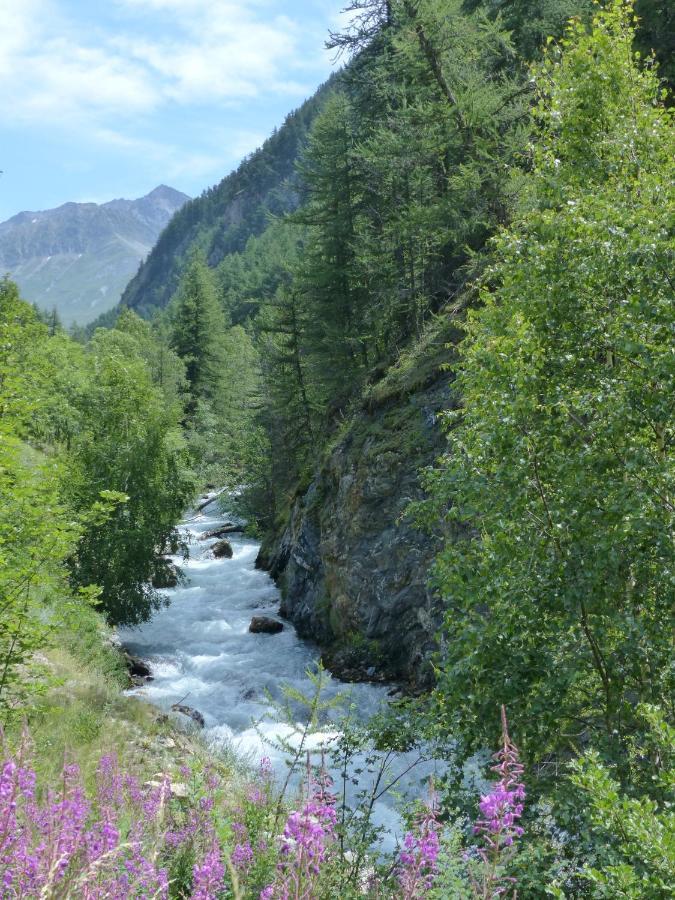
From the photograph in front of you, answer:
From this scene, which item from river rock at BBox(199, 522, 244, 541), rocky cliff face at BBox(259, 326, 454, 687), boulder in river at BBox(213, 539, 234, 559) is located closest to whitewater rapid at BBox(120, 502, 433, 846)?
rocky cliff face at BBox(259, 326, 454, 687)

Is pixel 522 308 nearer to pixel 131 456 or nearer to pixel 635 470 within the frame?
pixel 635 470

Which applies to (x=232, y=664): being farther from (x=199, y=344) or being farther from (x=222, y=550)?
(x=199, y=344)

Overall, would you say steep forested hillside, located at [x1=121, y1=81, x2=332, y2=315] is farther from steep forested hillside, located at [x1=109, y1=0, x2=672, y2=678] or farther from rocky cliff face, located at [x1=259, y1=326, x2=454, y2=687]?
rocky cliff face, located at [x1=259, y1=326, x2=454, y2=687]

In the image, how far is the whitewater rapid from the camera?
13.6 metres

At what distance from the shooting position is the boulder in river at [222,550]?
3083 centimetres

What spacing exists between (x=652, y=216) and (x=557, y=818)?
5130 mm

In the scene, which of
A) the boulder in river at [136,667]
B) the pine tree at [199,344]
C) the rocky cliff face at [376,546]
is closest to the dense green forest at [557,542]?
the rocky cliff face at [376,546]

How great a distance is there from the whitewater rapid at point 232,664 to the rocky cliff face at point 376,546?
90cm

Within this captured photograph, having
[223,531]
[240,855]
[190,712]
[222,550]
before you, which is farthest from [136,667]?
[223,531]

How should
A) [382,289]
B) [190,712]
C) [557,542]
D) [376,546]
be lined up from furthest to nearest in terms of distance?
[382,289] → [376,546] → [190,712] → [557,542]

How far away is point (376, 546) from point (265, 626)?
18.2 feet

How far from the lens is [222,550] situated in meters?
31.1

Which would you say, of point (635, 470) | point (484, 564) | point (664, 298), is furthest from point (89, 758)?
point (664, 298)

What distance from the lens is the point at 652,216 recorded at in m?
5.82
